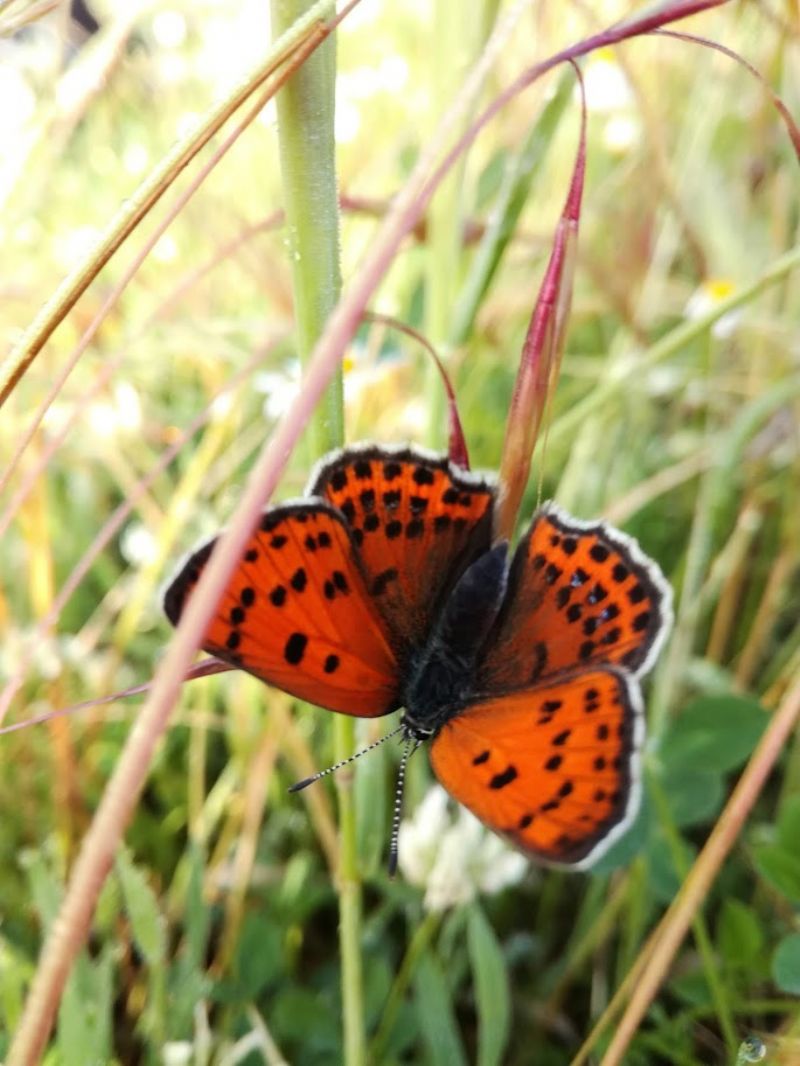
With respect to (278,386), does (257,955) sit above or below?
below

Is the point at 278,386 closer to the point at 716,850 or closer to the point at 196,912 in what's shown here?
the point at 196,912

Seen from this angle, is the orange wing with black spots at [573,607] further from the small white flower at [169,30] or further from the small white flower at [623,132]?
the small white flower at [169,30]

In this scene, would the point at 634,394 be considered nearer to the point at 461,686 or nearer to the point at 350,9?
the point at 461,686

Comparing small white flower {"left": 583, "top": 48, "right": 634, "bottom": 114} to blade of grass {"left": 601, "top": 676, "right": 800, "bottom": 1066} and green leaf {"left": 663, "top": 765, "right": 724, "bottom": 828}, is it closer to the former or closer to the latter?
green leaf {"left": 663, "top": 765, "right": 724, "bottom": 828}

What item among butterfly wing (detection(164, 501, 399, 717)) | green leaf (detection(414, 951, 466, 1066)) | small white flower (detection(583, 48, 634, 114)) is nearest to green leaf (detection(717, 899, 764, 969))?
green leaf (detection(414, 951, 466, 1066))

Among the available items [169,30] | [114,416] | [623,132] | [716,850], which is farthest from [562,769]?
[169,30]

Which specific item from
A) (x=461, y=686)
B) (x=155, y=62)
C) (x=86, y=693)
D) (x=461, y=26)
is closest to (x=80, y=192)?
(x=155, y=62)

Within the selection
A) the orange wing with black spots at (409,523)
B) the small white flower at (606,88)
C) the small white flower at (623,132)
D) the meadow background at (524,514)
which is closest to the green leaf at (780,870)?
the meadow background at (524,514)
